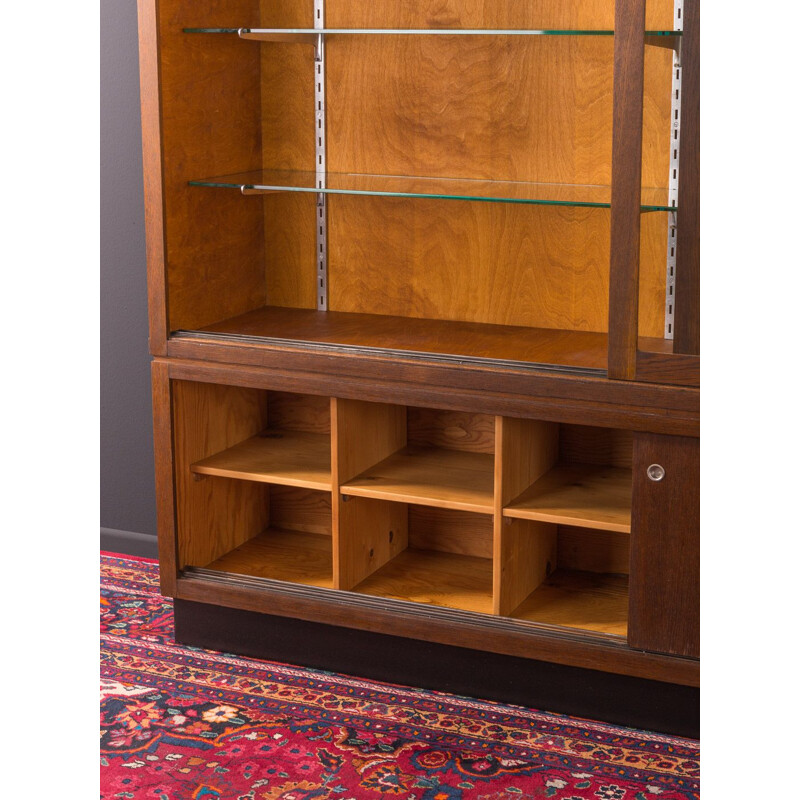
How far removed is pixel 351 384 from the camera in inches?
99.1

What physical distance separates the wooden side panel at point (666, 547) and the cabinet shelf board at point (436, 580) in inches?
15.8

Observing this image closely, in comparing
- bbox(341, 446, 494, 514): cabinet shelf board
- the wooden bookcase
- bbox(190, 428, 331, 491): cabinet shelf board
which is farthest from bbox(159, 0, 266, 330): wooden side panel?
bbox(341, 446, 494, 514): cabinet shelf board

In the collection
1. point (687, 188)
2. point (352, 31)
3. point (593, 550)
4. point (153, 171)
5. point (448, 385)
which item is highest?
point (352, 31)

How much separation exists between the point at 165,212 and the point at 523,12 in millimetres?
1002

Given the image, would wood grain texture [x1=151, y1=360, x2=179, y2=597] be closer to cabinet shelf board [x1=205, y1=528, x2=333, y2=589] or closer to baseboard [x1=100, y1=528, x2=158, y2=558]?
cabinet shelf board [x1=205, y1=528, x2=333, y2=589]

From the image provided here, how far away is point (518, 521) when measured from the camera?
8.27 feet

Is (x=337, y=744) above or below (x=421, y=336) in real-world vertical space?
below

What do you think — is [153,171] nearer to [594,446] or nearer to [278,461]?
[278,461]

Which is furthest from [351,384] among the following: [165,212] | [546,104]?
[546,104]

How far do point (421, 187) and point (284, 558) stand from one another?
1079 millimetres

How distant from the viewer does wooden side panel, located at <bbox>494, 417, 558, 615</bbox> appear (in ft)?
7.98

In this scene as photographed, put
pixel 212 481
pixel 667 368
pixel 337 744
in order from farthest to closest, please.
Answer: pixel 212 481 → pixel 337 744 → pixel 667 368

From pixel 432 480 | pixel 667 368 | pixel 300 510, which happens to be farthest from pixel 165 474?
pixel 667 368
